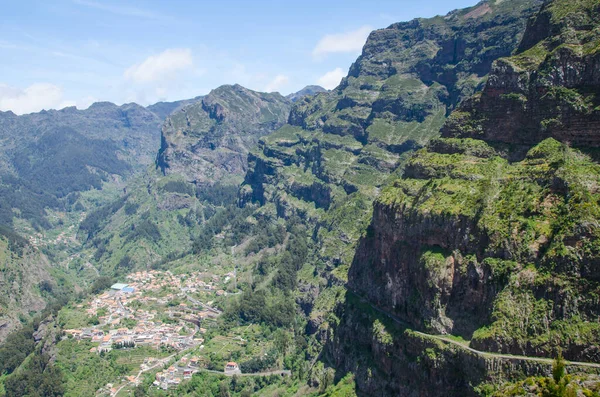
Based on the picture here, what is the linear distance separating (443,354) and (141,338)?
3629 inches

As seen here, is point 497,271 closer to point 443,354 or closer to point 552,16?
point 443,354

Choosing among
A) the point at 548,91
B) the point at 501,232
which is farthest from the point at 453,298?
the point at 548,91

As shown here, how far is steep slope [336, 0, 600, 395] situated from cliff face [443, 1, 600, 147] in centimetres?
16

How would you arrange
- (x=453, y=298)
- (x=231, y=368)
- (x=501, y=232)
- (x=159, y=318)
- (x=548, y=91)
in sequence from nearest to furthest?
1. (x=501, y=232)
2. (x=453, y=298)
3. (x=548, y=91)
4. (x=231, y=368)
5. (x=159, y=318)

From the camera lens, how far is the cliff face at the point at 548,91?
67.9 metres

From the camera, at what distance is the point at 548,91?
71438mm

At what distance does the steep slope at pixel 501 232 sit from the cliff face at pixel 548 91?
0.53 feet

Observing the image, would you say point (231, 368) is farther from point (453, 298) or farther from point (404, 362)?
point (453, 298)

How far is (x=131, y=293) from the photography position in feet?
568

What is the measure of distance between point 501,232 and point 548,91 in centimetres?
2355

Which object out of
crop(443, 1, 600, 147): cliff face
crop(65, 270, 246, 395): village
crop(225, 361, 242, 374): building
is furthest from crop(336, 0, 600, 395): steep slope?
crop(65, 270, 246, 395): village

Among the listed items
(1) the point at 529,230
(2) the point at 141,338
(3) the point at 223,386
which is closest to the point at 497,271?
(1) the point at 529,230

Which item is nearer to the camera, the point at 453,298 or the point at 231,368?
the point at 453,298

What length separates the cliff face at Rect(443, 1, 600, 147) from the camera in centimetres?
6788
